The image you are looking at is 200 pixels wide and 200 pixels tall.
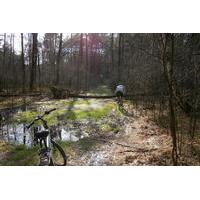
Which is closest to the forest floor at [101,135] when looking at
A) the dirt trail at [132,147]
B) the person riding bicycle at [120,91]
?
the dirt trail at [132,147]

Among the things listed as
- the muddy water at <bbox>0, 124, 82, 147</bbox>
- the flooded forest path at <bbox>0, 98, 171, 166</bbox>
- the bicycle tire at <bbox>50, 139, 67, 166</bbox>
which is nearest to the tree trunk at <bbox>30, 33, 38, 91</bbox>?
the flooded forest path at <bbox>0, 98, 171, 166</bbox>

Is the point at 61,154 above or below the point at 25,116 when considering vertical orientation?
below

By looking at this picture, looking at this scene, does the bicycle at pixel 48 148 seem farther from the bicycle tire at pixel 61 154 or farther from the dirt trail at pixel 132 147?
the dirt trail at pixel 132 147

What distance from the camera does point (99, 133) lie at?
5211mm

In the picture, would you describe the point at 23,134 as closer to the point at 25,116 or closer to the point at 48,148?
the point at 25,116

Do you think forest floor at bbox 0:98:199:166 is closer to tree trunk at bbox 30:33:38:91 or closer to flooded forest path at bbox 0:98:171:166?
flooded forest path at bbox 0:98:171:166

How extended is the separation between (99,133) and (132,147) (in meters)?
0.41

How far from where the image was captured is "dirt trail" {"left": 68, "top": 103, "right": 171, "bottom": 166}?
16.4 feet

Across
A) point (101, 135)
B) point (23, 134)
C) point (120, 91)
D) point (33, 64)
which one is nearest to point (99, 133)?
point (101, 135)

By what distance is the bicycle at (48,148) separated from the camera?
5008 millimetres
